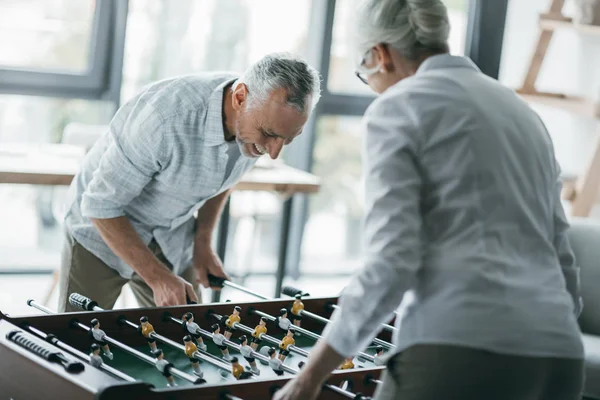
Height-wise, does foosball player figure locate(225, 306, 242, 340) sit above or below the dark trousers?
below

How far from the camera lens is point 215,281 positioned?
289cm

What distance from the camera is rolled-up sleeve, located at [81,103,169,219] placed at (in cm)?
259

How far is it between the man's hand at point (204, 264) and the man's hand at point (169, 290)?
33 centimetres

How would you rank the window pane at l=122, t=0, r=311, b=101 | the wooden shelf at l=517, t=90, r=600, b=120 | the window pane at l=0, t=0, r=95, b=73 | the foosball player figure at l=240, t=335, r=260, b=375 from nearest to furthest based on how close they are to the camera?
1. the foosball player figure at l=240, t=335, r=260, b=375
2. the wooden shelf at l=517, t=90, r=600, b=120
3. the window pane at l=0, t=0, r=95, b=73
4. the window pane at l=122, t=0, r=311, b=101

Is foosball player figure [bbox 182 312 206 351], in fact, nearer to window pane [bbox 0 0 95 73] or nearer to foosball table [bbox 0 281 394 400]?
foosball table [bbox 0 281 394 400]

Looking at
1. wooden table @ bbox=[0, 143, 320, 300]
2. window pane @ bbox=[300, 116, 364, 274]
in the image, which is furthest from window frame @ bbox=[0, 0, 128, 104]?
window pane @ bbox=[300, 116, 364, 274]

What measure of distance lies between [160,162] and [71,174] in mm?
1228

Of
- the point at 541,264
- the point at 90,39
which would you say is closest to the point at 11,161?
the point at 90,39

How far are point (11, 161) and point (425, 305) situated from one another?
2635 millimetres

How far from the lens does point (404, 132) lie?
1.64 m

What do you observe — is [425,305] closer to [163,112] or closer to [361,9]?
[361,9]

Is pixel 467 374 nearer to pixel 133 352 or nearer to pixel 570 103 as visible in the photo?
pixel 133 352

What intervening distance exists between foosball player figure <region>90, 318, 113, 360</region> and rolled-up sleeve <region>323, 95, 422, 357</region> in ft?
2.44

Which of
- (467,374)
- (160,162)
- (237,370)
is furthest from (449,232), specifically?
(160,162)
